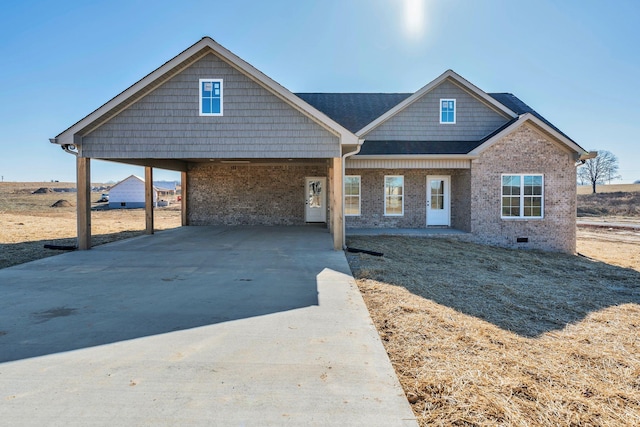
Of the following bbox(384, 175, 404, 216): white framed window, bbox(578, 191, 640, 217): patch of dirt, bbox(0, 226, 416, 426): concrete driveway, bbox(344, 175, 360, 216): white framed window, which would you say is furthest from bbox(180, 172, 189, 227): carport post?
bbox(578, 191, 640, 217): patch of dirt

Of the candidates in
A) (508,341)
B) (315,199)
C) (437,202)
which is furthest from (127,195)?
(508,341)

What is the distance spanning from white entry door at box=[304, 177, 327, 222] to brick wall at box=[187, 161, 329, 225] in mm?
199

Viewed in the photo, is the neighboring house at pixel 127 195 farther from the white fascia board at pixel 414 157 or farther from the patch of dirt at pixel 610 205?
the patch of dirt at pixel 610 205

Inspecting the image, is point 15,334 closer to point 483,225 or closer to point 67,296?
point 67,296

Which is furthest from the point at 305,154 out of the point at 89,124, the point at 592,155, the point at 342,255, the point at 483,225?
the point at 592,155

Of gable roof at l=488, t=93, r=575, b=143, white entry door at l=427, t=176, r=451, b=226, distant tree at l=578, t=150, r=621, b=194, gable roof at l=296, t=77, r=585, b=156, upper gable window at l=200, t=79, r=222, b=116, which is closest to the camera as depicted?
upper gable window at l=200, t=79, r=222, b=116

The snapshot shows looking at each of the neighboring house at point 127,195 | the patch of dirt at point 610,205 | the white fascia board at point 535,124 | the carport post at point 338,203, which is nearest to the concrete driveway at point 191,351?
the carport post at point 338,203

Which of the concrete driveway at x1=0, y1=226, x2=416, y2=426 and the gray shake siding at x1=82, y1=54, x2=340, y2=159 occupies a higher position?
the gray shake siding at x1=82, y1=54, x2=340, y2=159

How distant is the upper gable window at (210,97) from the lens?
10414 millimetres

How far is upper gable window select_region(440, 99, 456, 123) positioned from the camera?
583 inches

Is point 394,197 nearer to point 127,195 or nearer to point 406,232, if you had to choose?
point 406,232

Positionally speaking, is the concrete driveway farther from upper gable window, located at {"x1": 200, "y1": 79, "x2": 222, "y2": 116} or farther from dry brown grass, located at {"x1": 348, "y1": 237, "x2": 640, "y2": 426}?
upper gable window, located at {"x1": 200, "y1": 79, "x2": 222, "y2": 116}

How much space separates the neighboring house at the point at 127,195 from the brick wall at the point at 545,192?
33.6 metres

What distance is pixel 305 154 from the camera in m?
10.3
